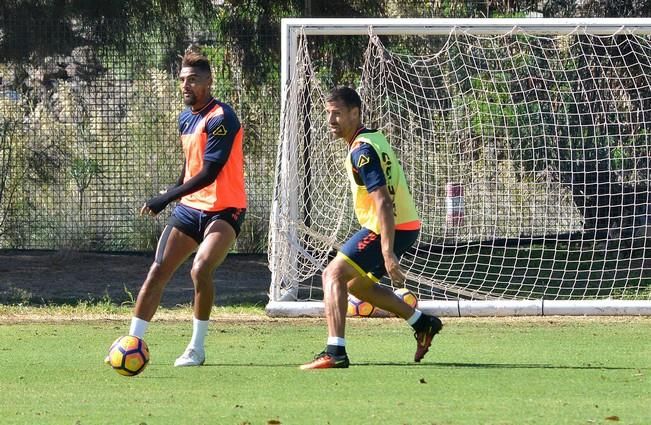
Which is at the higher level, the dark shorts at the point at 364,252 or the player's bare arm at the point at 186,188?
the player's bare arm at the point at 186,188

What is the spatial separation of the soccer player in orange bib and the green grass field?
0.47 m

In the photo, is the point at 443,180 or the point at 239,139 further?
the point at 443,180

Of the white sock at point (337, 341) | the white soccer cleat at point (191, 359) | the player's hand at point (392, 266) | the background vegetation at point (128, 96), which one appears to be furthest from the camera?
the background vegetation at point (128, 96)

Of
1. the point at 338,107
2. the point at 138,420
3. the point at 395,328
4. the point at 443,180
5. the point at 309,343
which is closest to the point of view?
the point at 138,420

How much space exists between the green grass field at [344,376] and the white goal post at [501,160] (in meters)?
1.97

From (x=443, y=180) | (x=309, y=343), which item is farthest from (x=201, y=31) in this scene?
(x=309, y=343)

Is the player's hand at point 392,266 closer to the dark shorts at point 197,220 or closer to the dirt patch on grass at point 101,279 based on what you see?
the dark shorts at point 197,220

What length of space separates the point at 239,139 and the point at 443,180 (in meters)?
6.83

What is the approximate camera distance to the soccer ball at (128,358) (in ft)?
25.9

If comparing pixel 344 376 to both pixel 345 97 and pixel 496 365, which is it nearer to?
pixel 496 365

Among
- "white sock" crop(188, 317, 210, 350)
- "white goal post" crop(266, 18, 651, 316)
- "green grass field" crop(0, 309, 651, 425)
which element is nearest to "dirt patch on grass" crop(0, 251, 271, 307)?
"white goal post" crop(266, 18, 651, 316)

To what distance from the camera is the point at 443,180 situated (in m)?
15.2

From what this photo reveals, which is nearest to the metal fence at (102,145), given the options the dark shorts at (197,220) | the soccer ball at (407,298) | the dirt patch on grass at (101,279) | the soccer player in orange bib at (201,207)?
the dirt patch on grass at (101,279)

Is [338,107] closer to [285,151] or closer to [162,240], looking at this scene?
[162,240]
